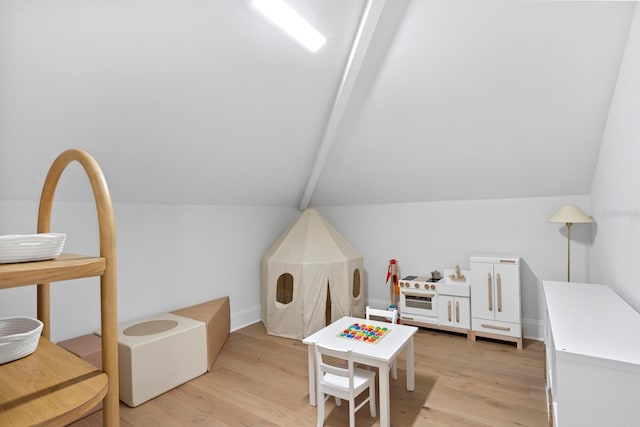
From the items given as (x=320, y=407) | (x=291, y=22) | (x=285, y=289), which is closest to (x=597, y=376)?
(x=320, y=407)

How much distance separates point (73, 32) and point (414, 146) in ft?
10.5

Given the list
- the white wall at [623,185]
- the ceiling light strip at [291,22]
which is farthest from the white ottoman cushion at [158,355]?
the white wall at [623,185]

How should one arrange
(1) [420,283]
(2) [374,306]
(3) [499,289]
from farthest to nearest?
(2) [374,306] → (1) [420,283] → (3) [499,289]

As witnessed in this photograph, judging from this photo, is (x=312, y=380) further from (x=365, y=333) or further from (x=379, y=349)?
(x=379, y=349)

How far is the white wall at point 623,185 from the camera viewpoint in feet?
6.48

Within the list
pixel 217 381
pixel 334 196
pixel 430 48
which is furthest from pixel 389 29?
pixel 217 381

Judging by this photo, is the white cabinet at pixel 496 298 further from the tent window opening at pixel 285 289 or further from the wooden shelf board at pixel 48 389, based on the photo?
the wooden shelf board at pixel 48 389

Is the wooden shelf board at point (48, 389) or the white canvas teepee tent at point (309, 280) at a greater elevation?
the wooden shelf board at point (48, 389)

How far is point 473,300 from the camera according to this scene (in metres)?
3.91

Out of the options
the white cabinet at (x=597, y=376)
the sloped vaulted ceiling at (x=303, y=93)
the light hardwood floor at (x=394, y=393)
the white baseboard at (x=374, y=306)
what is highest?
the sloped vaulted ceiling at (x=303, y=93)

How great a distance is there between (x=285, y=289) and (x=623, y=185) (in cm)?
394

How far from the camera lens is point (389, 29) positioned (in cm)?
291

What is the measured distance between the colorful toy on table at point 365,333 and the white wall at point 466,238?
2.14 metres

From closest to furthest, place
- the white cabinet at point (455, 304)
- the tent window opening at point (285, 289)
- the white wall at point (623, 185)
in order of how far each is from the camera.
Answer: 1. the white wall at point (623, 185)
2. the white cabinet at point (455, 304)
3. the tent window opening at point (285, 289)
